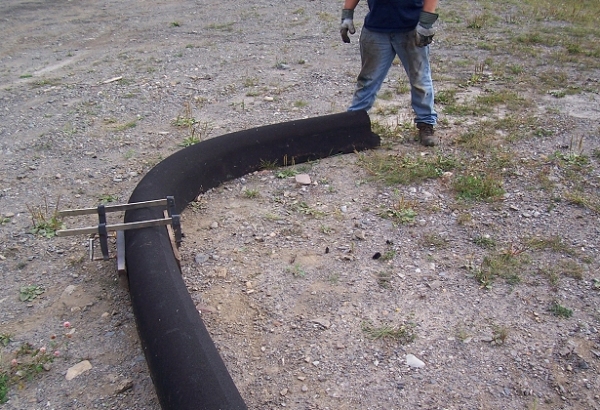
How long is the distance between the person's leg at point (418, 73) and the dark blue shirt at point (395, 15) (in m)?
0.09

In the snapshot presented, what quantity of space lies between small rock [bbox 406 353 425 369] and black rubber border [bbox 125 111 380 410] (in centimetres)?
85

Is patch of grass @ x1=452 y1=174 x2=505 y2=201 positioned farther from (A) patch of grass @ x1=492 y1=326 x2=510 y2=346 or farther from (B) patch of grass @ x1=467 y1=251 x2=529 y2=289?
(A) patch of grass @ x1=492 y1=326 x2=510 y2=346

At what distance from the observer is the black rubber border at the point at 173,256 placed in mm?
2271

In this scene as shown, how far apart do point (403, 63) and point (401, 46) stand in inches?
6.2

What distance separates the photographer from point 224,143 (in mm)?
4215

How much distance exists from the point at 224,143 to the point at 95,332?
175 cm

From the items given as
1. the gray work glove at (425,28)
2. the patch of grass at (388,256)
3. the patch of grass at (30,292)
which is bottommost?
the patch of grass at (30,292)

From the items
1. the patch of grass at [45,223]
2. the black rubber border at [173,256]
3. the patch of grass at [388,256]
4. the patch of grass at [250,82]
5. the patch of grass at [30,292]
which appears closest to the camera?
the black rubber border at [173,256]

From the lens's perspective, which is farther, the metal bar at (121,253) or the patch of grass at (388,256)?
the patch of grass at (388,256)

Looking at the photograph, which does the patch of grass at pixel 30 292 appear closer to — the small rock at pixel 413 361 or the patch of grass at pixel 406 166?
the small rock at pixel 413 361

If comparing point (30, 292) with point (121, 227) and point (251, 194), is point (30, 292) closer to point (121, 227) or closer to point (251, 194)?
point (121, 227)

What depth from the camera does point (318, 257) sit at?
343 cm

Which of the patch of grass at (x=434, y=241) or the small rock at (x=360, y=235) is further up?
the patch of grass at (x=434, y=241)

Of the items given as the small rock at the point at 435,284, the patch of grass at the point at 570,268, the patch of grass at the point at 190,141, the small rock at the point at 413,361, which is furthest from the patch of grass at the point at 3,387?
the patch of grass at the point at 570,268
